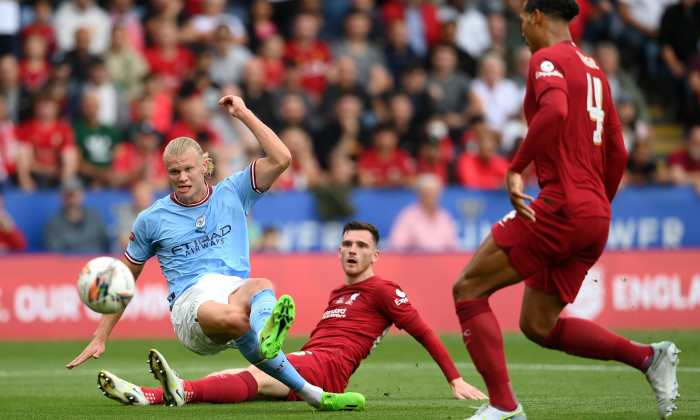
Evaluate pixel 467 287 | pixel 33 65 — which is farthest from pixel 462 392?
pixel 33 65

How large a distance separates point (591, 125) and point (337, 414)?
243 cm

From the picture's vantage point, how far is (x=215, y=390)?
761 centimetres

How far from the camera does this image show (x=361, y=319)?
7914 millimetres

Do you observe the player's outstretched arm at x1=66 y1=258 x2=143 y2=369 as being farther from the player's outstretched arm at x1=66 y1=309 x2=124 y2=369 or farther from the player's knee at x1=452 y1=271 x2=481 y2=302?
the player's knee at x1=452 y1=271 x2=481 y2=302

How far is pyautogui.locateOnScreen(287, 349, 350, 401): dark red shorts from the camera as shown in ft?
24.4

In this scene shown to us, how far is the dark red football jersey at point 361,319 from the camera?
7.73 m

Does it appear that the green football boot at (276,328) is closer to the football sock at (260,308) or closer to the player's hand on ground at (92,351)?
the football sock at (260,308)

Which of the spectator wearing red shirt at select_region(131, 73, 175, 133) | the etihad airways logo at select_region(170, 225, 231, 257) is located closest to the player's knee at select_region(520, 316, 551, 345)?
the etihad airways logo at select_region(170, 225, 231, 257)

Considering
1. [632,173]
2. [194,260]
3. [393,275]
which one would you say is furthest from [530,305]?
[632,173]

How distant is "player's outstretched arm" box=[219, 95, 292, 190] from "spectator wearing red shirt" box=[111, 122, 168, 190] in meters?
8.21

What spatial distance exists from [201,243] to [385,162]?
9413 millimetres

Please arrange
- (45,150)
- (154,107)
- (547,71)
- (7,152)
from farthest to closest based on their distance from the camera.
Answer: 1. (154,107)
2. (45,150)
3. (7,152)
4. (547,71)

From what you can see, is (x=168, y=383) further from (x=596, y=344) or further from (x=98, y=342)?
(x=596, y=344)

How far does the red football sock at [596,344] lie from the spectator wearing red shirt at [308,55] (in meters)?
11.8
